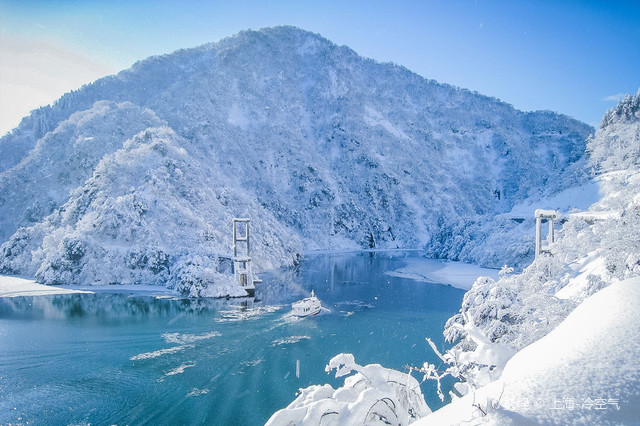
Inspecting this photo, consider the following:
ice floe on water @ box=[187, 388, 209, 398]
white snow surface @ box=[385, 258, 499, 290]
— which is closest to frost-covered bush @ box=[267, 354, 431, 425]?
ice floe on water @ box=[187, 388, 209, 398]

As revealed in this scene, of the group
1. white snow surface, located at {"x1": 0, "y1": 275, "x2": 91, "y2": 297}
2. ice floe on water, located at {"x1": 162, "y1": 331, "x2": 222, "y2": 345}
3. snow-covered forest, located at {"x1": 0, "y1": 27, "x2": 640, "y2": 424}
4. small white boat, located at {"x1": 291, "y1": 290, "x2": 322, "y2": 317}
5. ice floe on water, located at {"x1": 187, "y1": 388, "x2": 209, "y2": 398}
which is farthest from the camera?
white snow surface, located at {"x1": 0, "y1": 275, "x2": 91, "y2": 297}

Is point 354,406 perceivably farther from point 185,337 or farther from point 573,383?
point 185,337

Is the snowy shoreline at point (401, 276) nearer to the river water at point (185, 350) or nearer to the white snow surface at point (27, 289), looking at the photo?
the white snow surface at point (27, 289)

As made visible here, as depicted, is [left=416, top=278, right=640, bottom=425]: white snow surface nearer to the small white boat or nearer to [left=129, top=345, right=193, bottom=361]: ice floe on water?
[left=129, top=345, right=193, bottom=361]: ice floe on water

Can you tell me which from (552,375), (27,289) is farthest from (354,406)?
(27,289)

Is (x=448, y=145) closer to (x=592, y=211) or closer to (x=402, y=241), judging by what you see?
(x=402, y=241)

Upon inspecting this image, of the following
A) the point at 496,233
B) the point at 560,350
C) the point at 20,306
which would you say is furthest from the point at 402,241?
the point at 560,350

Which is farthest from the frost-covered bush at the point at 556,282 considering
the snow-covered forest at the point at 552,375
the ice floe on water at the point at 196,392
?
the ice floe on water at the point at 196,392
